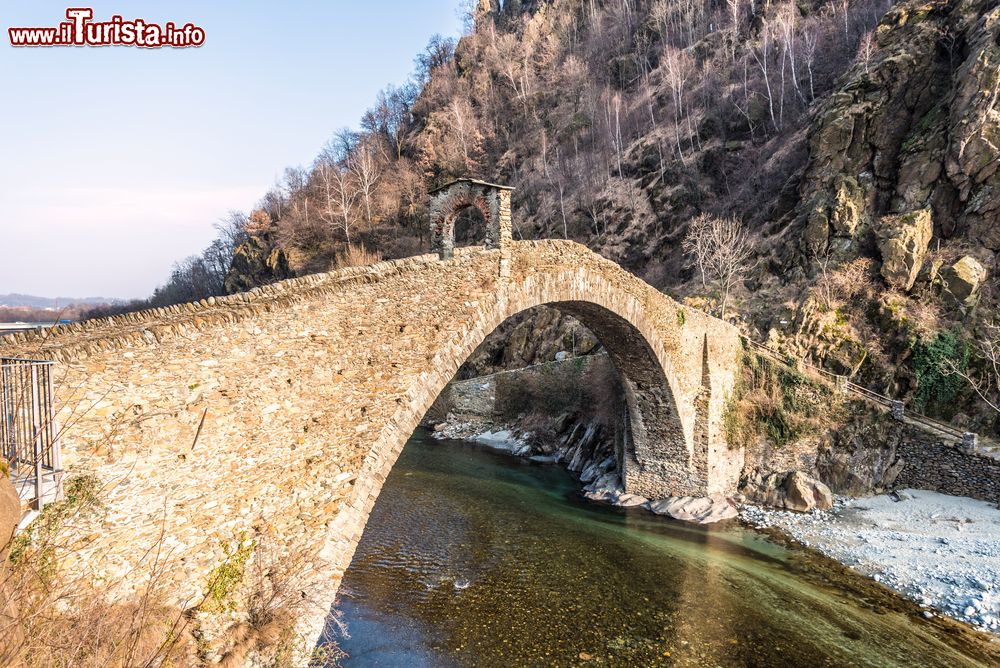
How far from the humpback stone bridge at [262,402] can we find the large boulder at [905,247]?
16815mm

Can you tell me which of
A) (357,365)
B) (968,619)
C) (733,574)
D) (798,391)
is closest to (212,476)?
(357,365)

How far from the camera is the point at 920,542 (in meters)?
12.9

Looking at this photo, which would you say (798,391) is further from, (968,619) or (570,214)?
(570,214)

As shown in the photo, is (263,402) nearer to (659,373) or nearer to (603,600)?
(603,600)

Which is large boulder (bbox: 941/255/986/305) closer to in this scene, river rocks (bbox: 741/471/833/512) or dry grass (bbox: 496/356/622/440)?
river rocks (bbox: 741/471/833/512)

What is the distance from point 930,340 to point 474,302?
16.8 meters

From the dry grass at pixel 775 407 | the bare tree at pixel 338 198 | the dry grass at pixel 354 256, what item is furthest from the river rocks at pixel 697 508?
the bare tree at pixel 338 198

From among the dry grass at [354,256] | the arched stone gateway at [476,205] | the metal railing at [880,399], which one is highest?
the dry grass at [354,256]

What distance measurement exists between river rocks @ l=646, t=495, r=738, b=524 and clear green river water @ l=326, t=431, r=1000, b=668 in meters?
0.43

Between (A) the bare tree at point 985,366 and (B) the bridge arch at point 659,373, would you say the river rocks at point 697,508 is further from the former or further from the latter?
(A) the bare tree at point 985,366

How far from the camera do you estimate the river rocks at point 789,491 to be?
1556 cm

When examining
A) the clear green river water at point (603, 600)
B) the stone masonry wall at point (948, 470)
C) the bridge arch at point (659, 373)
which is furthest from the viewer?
the stone masonry wall at point (948, 470)

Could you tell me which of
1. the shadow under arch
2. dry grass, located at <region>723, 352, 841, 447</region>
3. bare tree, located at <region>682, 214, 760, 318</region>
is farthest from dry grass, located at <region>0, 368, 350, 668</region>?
bare tree, located at <region>682, 214, 760, 318</region>

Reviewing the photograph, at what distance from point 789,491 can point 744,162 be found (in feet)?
70.7
